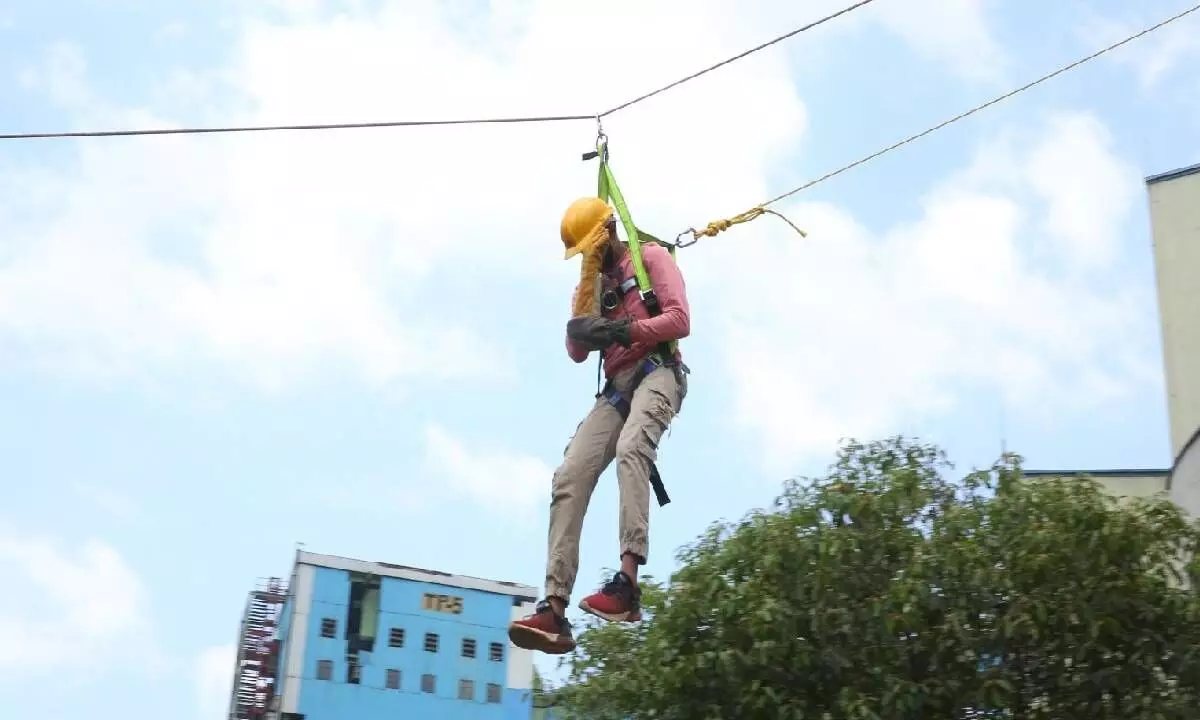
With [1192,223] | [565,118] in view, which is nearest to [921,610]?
[565,118]

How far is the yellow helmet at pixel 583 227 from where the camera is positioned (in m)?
7.43

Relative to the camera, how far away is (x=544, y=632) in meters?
7.12

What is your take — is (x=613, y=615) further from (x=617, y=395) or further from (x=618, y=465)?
(x=617, y=395)

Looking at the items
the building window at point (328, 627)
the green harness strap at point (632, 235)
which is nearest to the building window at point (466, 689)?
the building window at point (328, 627)

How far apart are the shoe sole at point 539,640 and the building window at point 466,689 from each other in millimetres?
53296

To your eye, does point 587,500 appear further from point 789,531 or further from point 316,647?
point 316,647

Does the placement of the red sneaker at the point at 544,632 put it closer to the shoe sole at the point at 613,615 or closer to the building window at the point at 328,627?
the shoe sole at the point at 613,615

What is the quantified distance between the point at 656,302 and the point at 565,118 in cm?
196

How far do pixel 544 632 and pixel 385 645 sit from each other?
51661mm

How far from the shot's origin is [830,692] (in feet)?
47.0

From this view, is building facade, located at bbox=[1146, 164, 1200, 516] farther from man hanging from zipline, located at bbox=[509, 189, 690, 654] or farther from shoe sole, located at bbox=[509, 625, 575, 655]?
shoe sole, located at bbox=[509, 625, 575, 655]

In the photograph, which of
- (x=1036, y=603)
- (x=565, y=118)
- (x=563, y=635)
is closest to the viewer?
(x=563, y=635)

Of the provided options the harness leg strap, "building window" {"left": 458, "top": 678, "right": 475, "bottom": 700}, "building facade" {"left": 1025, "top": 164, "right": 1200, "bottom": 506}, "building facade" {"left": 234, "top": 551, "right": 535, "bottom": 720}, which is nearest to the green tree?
the harness leg strap

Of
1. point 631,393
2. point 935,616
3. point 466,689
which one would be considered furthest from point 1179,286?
point 466,689
